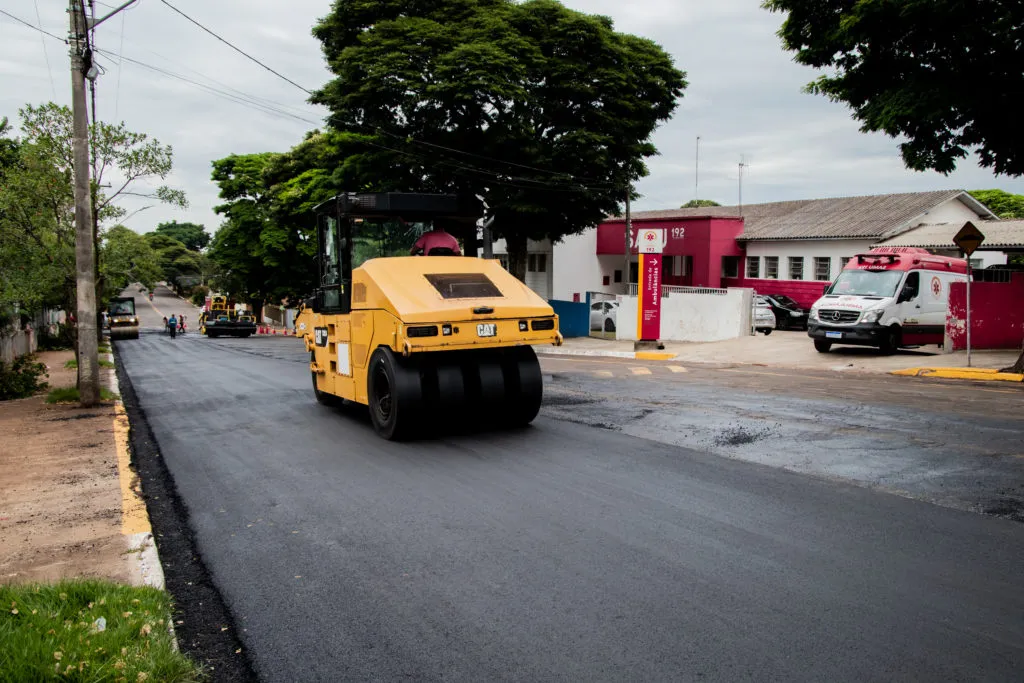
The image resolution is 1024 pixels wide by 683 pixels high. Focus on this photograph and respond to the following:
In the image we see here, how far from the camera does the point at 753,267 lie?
40.8 metres

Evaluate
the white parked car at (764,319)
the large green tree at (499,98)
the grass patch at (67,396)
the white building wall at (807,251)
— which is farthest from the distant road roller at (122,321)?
the white parked car at (764,319)

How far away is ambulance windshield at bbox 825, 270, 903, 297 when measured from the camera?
1950cm

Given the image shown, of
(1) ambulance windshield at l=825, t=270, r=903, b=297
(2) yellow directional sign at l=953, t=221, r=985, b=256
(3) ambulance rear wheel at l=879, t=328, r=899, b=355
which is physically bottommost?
(3) ambulance rear wheel at l=879, t=328, r=899, b=355

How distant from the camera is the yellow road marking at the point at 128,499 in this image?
5.85 meters

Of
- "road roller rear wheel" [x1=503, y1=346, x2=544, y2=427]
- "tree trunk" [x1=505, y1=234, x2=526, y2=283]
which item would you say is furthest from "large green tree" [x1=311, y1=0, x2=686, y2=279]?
"road roller rear wheel" [x1=503, y1=346, x2=544, y2=427]

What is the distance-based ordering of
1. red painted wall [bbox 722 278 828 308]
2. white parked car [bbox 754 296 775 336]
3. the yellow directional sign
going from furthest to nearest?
red painted wall [bbox 722 278 828 308] → white parked car [bbox 754 296 775 336] → the yellow directional sign

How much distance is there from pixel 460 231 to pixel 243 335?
42.4 metres

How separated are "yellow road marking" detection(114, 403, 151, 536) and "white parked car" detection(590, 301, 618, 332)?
82.3ft

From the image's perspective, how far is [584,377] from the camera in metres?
15.4

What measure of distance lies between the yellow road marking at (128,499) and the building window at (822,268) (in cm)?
3354

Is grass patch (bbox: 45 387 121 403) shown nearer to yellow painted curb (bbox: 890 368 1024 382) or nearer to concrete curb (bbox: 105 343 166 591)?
concrete curb (bbox: 105 343 166 591)

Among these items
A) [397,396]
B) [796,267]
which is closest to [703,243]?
[796,267]

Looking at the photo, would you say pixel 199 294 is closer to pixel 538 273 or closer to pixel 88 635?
pixel 538 273

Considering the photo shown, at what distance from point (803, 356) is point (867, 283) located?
2416 mm
